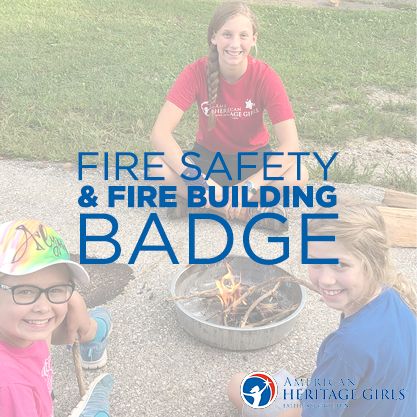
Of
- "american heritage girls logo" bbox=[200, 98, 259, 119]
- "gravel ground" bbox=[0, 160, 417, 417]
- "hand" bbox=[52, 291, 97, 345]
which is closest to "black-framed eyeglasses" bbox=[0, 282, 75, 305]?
"hand" bbox=[52, 291, 97, 345]

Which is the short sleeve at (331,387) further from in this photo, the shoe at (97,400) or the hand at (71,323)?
the hand at (71,323)

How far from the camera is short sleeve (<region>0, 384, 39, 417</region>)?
5.94ft

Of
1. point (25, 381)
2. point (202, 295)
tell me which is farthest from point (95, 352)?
point (25, 381)

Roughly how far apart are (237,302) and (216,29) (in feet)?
6.00

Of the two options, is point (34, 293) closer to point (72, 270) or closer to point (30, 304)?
point (30, 304)

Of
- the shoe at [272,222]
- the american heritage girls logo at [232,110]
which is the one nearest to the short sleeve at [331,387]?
the shoe at [272,222]

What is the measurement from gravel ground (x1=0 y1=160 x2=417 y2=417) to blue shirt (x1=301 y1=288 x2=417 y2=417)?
78 cm

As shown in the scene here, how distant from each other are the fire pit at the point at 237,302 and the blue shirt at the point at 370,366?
858 millimetres

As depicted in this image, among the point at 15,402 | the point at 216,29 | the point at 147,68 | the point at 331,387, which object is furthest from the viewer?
the point at 147,68

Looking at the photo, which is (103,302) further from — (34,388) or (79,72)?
(79,72)

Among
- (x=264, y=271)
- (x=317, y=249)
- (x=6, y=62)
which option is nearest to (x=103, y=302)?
(x=264, y=271)

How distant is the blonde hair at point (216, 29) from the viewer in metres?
3.96

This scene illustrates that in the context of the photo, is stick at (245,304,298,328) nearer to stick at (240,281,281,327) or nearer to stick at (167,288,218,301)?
stick at (240,281,281,327)

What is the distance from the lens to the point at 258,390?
257 centimetres
